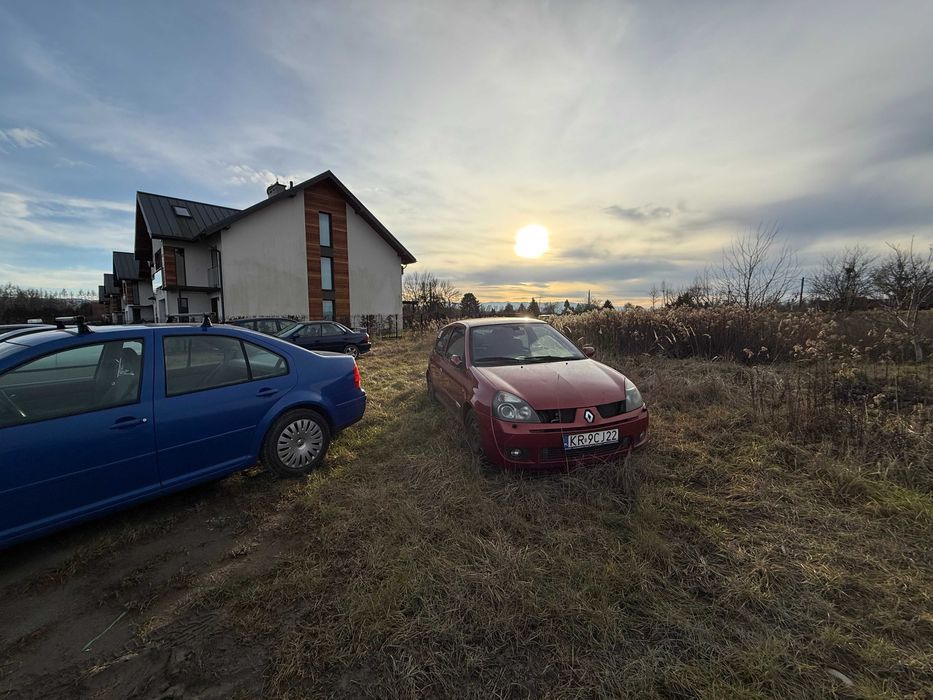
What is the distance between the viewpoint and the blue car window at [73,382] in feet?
7.47

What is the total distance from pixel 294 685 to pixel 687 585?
2112 millimetres

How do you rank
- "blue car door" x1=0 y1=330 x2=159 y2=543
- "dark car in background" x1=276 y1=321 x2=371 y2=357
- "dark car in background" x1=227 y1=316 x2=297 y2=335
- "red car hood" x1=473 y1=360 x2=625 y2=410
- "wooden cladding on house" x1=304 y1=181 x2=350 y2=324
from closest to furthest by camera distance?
"blue car door" x1=0 y1=330 x2=159 y2=543 < "red car hood" x1=473 y1=360 x2=625 y2=410 < "dark car in background" x1=276 y1=321 x2=371 y2=357 < "dark car in background" x1=227 y1=316 x2=297 y2=335 < "wooden cladding on house" x1=304 y1=181 x2=350 y2=324

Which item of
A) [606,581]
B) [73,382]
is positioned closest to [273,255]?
[73,382]

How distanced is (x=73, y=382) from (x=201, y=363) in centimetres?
73

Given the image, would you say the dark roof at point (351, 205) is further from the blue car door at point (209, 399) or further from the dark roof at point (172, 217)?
the blue car door at point (209, 399)

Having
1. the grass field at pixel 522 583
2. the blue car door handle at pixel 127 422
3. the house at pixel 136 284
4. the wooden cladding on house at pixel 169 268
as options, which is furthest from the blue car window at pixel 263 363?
the house at pixel 136 284

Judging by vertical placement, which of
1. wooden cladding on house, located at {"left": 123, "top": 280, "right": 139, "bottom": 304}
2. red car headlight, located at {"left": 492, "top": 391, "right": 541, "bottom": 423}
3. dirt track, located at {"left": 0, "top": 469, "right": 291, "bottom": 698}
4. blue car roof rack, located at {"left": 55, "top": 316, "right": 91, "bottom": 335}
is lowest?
dirt track, located at {"left": 0, "top": 469, "right": 291, "bottom": 698}

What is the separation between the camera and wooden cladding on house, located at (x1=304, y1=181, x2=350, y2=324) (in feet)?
75.7

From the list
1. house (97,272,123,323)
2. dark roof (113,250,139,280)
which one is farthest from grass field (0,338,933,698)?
house (97,272,123,323)

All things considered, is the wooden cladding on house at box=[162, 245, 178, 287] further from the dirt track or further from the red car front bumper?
the red car front bumper

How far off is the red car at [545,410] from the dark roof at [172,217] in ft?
74.2

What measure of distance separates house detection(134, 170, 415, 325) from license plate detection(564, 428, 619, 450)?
2295 cm

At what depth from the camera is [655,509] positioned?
2871mm

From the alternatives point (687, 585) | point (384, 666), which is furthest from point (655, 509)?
point (384, 666)
